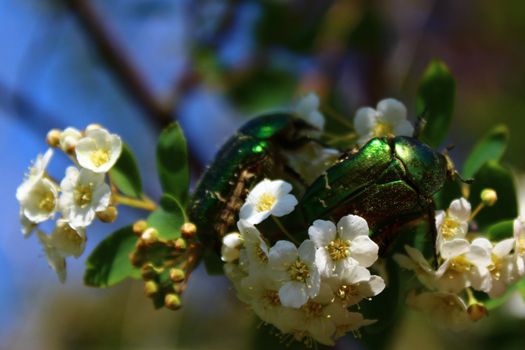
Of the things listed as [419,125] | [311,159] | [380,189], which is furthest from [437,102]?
[380,189]

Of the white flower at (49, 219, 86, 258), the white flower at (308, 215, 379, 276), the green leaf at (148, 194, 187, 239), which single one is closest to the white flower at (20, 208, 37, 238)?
the white flower at (49, 219, 86, 258)

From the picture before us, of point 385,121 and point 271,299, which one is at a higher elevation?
point 385,121

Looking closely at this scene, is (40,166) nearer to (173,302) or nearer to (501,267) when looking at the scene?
(173,302)

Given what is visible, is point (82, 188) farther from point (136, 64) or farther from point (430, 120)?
point (136, 64)

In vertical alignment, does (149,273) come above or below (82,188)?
below

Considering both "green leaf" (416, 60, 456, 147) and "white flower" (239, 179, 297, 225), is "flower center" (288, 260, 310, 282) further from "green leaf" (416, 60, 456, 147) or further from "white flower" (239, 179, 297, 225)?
"green leaf" (416, 60, 456, 147)

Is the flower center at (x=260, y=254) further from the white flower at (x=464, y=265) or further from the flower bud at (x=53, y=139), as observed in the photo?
the flower bud at (x=53, y=139)

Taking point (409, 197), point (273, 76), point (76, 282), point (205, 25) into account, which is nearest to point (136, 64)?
point (205, 25)
